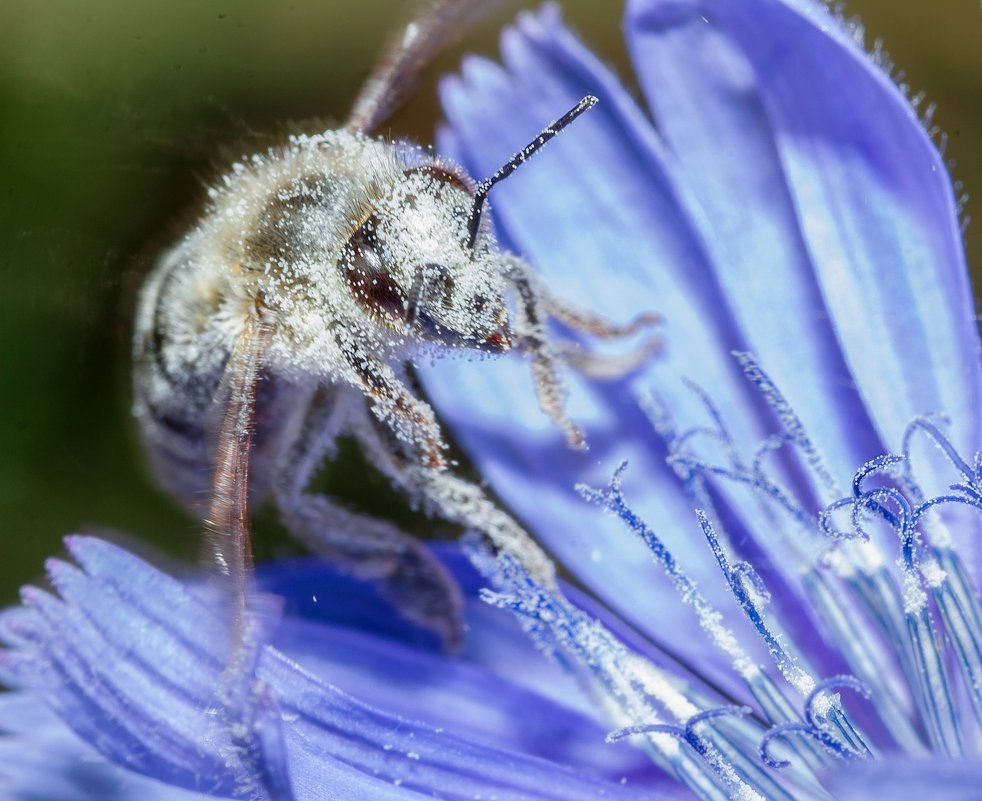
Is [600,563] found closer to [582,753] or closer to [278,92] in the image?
[582,753]

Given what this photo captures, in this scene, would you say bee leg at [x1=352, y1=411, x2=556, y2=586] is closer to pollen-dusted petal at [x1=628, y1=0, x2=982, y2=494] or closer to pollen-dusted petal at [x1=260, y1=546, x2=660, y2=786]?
pollen-dusted petal at [x1=260, y1=546, x2=660, y2=786]

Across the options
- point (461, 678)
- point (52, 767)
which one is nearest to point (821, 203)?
point (461, 678)

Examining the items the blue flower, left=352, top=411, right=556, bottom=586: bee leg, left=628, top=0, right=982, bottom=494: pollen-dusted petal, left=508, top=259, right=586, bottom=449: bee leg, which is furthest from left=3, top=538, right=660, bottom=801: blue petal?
left=628, top=0, right=982, bottom=494: pollen-dusted petal

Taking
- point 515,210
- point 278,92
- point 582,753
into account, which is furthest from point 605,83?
point 582,753

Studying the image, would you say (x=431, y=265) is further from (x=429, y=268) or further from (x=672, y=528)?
(x=672, y=528)

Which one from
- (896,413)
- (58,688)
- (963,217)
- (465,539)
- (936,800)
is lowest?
(936,800)

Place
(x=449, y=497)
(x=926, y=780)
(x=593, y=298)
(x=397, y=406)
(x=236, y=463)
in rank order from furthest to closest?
(x=593, y=298) < (x=449, y=497) < (x=397, y=406) < (x=236, y=463) < (x=926, y=780)

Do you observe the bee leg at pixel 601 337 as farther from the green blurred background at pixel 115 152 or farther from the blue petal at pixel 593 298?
the green blurred background at pixel 115 152

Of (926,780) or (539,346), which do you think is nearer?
(926,780)

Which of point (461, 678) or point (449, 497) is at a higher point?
point (449, 497)
